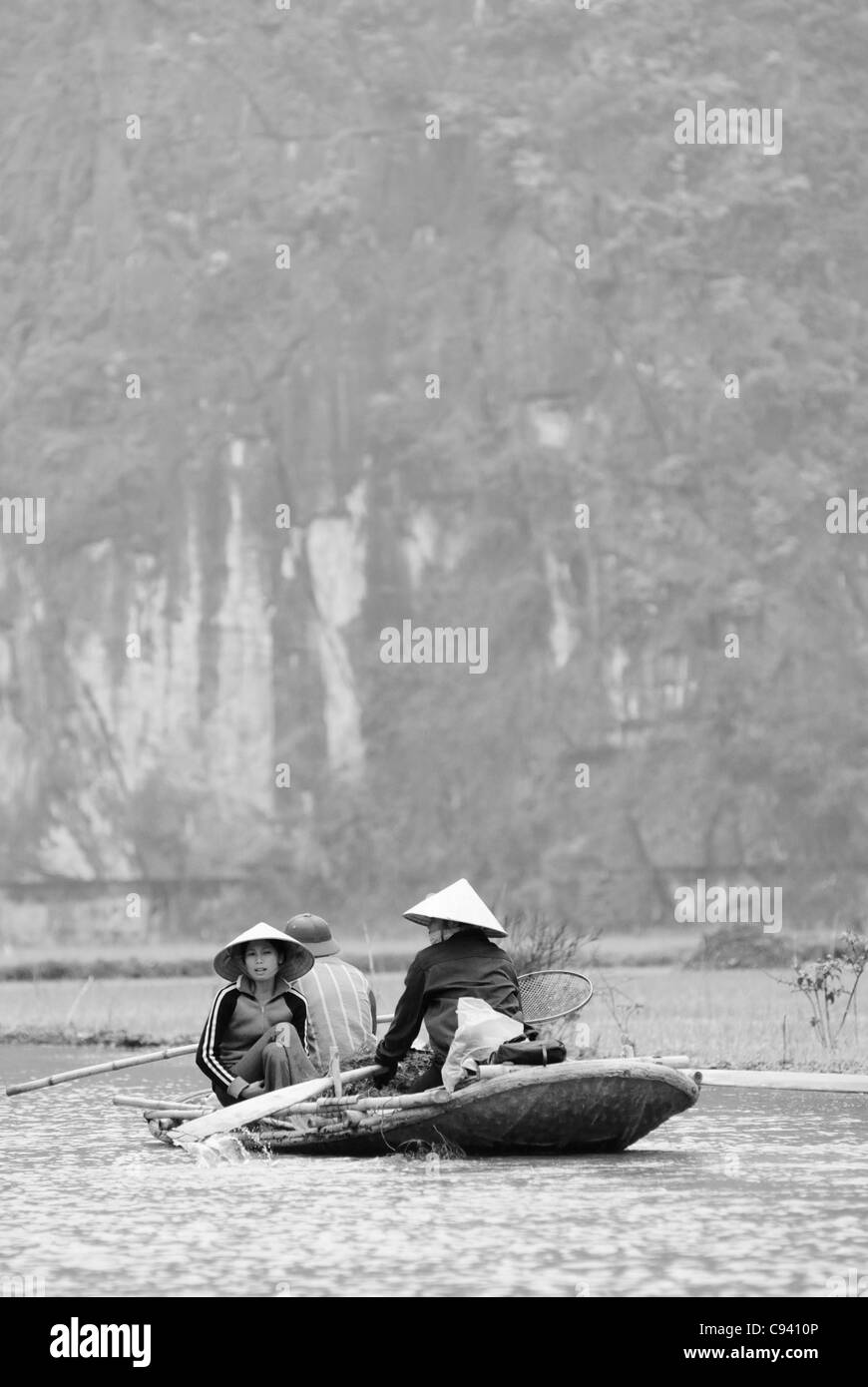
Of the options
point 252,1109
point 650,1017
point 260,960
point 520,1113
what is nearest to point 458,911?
point 520,1113

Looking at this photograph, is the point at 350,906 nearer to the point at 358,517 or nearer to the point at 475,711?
the point at 475,711

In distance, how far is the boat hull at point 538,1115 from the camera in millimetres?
13359

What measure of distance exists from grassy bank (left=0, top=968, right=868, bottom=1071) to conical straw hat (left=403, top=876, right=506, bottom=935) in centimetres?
565

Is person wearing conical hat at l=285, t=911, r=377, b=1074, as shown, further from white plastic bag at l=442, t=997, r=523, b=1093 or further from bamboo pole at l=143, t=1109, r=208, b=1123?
white plastic bag at l=442, t=997, r=523, b=1093

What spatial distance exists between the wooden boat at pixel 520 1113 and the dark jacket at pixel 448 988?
38cm

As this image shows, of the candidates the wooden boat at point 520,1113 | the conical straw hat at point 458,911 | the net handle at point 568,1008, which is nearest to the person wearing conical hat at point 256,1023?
the wooden boat at point 520,1113

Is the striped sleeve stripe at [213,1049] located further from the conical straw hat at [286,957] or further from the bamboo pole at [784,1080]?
the bamboo pole at [784,1080]

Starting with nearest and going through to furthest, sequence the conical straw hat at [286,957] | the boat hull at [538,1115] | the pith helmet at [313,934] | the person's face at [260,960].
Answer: the boat hull at [538,1115] → the conical straw hat at [286,957] → the person's face at [260,960] → the pith helmet at [313,934]

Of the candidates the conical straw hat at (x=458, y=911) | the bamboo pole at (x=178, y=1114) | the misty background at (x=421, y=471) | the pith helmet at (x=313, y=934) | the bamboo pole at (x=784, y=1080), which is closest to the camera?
the conical straw hat at (x=458, y=911)

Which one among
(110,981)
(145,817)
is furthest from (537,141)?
(110,981)

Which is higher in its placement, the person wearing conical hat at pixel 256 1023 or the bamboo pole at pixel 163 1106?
the person wearing conical hat at pixel 256 1023

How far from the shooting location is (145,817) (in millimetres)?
68000

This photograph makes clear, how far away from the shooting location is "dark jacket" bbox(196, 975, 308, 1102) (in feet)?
48.7

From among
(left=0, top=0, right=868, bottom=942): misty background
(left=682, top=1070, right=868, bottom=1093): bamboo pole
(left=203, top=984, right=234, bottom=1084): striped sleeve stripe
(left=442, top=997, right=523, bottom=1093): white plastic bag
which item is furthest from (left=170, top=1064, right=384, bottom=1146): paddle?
(left=0, top=0, right=868, bottom=942): misty background
